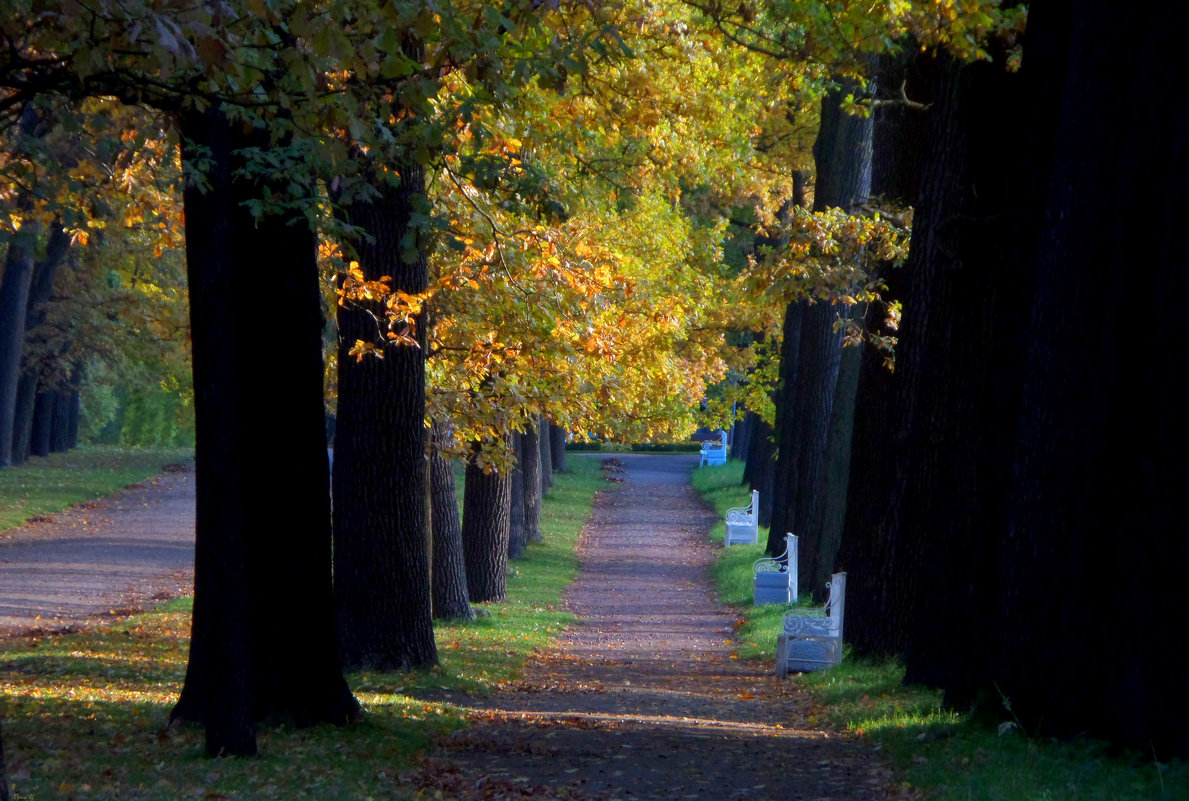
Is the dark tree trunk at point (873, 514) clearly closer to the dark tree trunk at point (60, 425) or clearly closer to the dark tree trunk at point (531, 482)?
the dark tree trunk at point (531, 482)

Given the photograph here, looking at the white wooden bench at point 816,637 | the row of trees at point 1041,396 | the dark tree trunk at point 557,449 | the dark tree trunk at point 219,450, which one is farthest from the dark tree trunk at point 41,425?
the dark tree trunk at point 219,450

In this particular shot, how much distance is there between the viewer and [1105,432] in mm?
7391

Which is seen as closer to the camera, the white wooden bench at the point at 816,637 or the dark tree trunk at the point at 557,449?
the white wooden bench at the point at 816,637

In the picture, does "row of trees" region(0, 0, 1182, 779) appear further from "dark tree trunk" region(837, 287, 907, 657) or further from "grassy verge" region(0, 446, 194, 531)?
"grassy verge" region(0, 446, 194, 531)

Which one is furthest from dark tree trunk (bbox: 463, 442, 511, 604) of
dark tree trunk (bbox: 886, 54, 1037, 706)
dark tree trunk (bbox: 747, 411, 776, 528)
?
dark tree trunk (bbox: 747, 411, 776, 528)

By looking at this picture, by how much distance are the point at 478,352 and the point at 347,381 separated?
11.5 ft

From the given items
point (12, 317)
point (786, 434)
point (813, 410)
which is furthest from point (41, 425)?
point (813, 410)

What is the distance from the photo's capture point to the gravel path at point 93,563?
18047mm

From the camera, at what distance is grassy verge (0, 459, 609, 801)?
714cm

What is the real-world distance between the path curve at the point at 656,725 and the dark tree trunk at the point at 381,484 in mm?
1363

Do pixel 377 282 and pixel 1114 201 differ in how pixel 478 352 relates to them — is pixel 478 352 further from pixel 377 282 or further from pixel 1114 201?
pixel 1114 201

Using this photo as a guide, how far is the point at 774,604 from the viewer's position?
21438 mm

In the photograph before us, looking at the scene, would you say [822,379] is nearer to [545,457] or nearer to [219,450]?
[219,450]

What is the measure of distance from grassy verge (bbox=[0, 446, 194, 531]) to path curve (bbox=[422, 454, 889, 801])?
1361 centimetres
